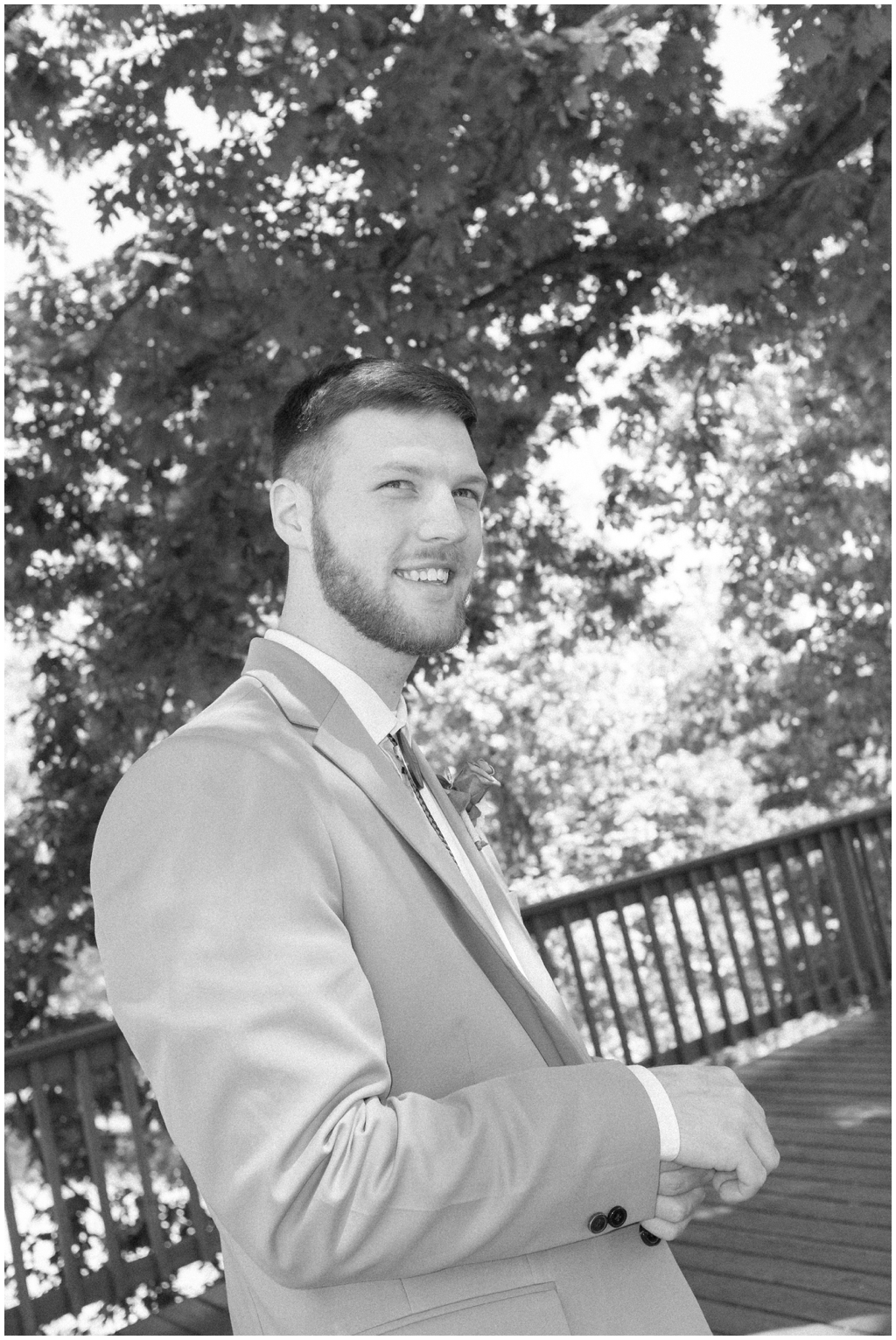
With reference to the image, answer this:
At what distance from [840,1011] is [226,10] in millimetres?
5961

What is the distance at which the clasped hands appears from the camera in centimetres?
122

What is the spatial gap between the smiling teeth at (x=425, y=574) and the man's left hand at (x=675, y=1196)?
0.69 metres

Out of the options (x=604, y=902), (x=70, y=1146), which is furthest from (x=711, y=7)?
(x=70, y=1146)

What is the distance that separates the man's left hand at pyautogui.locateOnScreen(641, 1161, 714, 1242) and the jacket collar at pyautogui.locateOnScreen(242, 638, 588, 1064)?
189 mm

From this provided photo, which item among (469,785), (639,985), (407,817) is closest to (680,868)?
(639,985)

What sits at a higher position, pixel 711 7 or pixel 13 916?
pixel 711 7

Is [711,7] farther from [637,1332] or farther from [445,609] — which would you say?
[637,1332]

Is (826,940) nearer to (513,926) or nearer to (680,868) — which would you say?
(680,868)

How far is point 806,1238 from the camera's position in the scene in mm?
3939

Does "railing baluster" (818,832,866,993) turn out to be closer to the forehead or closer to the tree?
the tree

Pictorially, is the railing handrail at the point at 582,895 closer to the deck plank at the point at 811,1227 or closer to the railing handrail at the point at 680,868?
the railing handrail at the point at 680,868

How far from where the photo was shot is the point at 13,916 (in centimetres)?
732

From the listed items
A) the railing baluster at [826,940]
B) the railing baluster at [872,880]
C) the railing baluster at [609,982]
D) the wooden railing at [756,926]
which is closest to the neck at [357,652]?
the wooden railing at [756,926]

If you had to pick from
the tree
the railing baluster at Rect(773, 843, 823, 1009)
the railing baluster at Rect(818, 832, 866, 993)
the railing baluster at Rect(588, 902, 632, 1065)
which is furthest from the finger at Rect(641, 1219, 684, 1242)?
the railing baluster at Rect(818, 832, 866, 993)
